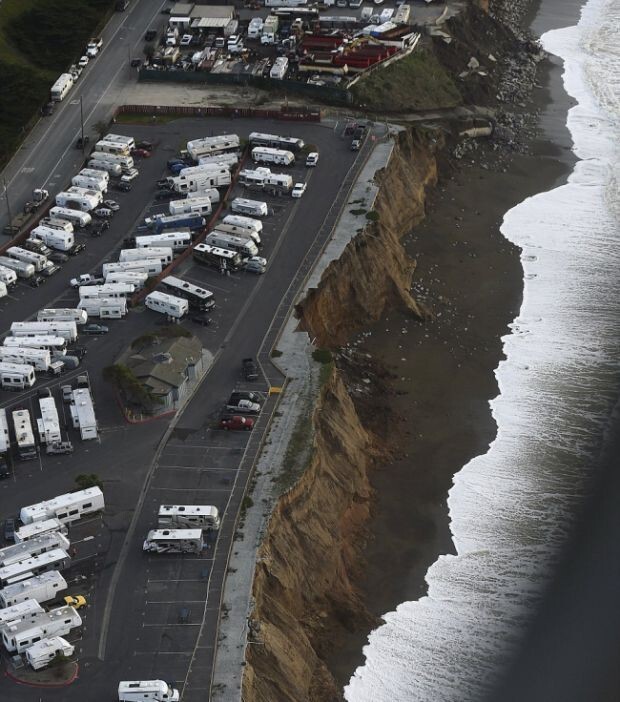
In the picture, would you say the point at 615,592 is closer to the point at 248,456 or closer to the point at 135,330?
the point at 248,456

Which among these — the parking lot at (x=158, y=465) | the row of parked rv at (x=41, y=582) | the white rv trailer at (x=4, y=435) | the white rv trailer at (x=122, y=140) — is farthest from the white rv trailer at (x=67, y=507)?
the white rv trailer at (x=122, y=140)

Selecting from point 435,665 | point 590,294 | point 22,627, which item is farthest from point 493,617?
point 590,294

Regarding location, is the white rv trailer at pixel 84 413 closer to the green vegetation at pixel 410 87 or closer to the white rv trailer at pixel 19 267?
the white rv trailer at pixel 19 267

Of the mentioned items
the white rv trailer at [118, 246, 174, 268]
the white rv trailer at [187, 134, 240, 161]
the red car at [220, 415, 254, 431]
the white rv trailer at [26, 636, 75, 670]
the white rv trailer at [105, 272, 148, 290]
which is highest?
the white rv trailer at [187, 134, 240, 161]

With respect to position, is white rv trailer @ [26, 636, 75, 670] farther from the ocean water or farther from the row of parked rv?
the ocean water

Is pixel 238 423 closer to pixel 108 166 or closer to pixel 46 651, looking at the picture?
pixel 46 651

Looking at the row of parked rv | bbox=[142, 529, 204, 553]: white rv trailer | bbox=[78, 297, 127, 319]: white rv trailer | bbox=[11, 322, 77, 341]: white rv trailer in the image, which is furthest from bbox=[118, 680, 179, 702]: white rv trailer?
bbox=[78, 297, 127, 319]: white rv trailer
